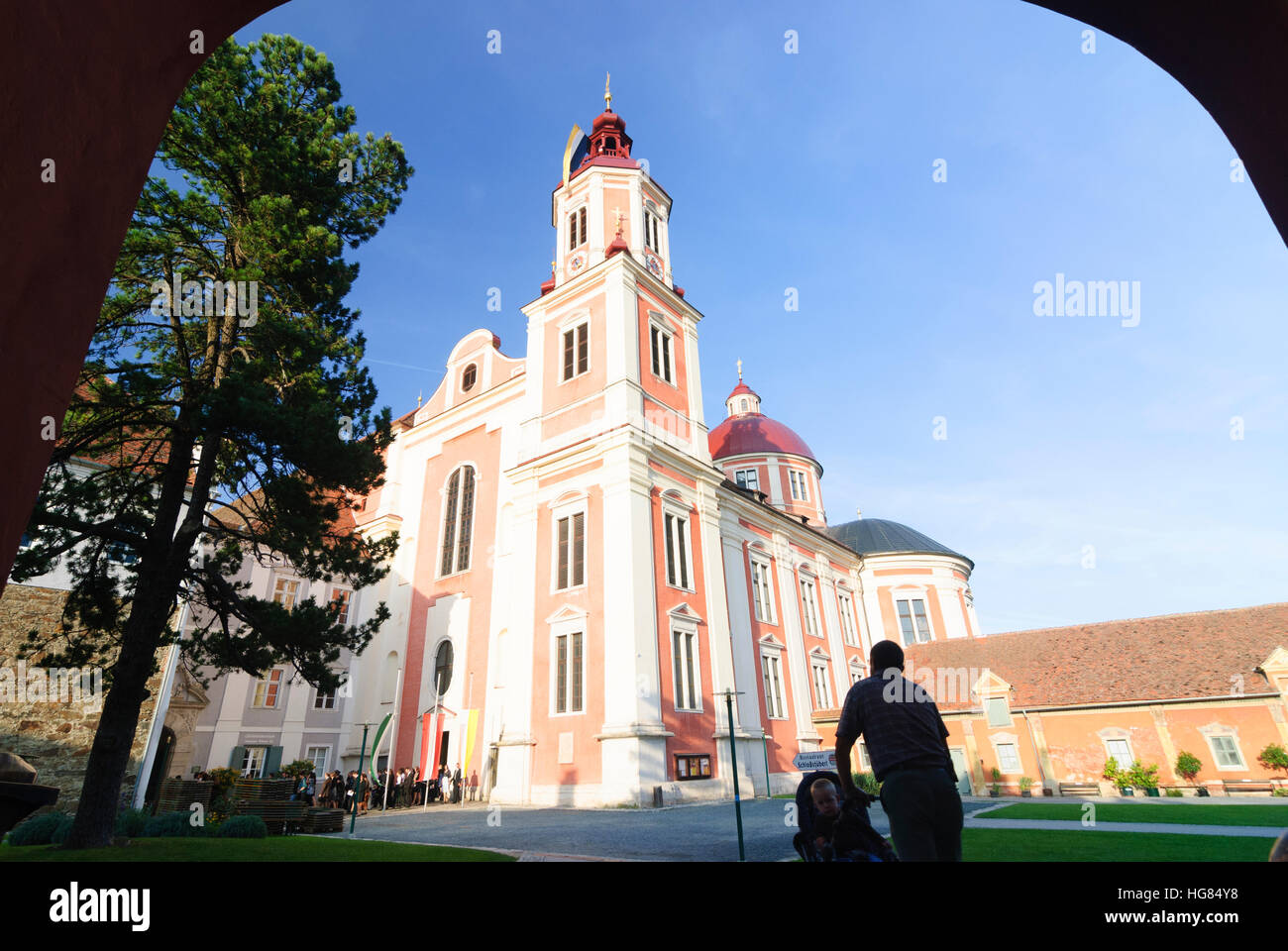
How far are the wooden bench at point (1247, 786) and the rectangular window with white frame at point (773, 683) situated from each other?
14.6 metres

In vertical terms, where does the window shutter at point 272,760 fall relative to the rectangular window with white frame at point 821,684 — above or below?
below

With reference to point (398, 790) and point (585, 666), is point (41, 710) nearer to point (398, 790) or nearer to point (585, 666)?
point (398, 790)

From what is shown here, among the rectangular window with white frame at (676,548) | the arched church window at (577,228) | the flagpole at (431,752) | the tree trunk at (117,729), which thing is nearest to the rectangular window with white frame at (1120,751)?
the rectangular window with white frame at (676,548)

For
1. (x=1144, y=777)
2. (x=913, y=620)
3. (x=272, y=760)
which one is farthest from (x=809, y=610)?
(x=272, y=760)

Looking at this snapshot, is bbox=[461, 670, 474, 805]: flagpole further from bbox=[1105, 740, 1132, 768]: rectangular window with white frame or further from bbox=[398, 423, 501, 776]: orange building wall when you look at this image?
bbox=[1105, 740, 1132, 768]: rectangular window with white frame

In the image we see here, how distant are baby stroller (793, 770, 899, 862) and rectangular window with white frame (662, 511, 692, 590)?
16.3 metres

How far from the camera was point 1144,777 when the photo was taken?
74.4 ft

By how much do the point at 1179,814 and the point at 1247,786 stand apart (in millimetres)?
10894

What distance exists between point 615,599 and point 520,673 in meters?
4.44

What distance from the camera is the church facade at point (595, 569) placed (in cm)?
2017

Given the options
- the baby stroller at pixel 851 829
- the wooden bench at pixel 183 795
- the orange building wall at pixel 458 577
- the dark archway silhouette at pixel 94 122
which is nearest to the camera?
the dark archway silhouette at pixel 94 122

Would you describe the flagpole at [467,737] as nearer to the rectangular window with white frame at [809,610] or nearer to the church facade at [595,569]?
the church facade at [595,569]

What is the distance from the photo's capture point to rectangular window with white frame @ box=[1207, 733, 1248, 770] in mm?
21719
